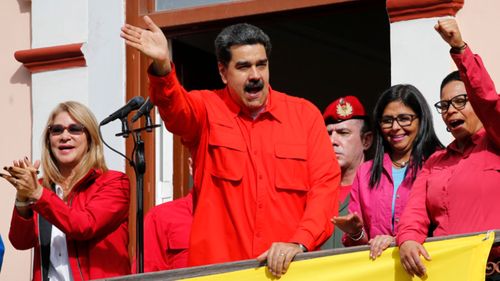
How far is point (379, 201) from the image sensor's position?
6.83 meters

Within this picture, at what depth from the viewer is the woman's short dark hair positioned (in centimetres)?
689

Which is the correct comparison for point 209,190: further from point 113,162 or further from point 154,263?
point 113,162

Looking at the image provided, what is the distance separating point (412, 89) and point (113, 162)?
2.72m

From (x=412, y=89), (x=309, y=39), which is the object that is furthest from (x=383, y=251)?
(x=309, y=39)

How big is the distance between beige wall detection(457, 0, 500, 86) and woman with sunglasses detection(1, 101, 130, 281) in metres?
2.13

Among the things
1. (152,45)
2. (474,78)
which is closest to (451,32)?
(474,78)

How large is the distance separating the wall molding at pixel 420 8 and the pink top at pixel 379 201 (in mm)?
1270

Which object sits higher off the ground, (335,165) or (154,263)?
(335,165)

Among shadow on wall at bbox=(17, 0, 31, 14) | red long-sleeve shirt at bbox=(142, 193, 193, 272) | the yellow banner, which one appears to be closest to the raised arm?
the yellow banner

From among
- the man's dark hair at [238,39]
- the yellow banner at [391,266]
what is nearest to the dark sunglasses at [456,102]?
the yellow banner at [391,266]

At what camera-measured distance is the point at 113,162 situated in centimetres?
909

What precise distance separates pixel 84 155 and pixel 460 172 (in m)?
2.19

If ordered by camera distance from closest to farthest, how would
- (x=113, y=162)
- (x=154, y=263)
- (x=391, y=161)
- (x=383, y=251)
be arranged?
(x=383, y=251)
(x=391, y=161)
(x=154, y=263)
(x=113, y=162)

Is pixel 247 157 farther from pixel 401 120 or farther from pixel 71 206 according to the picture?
pixel 71 206
